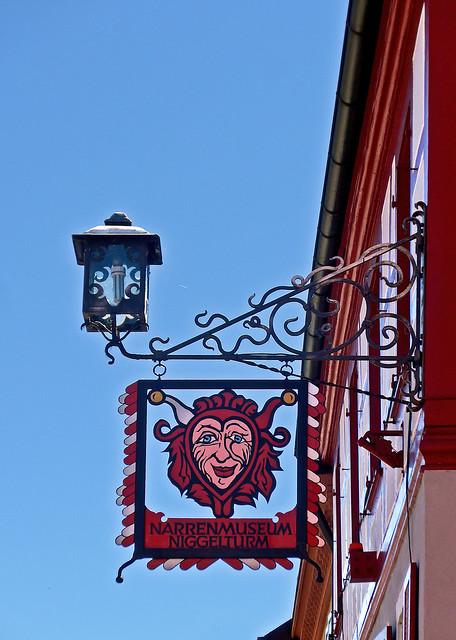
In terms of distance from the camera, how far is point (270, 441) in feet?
24.7

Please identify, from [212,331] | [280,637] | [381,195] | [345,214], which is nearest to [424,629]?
[212,331]

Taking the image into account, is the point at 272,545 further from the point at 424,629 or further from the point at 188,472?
the point at 424,629

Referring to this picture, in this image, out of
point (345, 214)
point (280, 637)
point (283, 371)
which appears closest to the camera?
point (283, 371)

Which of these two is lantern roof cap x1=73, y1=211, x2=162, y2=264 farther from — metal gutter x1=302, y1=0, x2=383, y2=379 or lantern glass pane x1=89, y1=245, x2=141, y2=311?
metal gutter x1=302, y1=0, x2=383, y2=379

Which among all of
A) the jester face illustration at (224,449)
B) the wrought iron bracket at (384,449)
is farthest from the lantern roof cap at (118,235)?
the wrought iron bracket at (384,449)

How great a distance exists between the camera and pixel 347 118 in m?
9.58

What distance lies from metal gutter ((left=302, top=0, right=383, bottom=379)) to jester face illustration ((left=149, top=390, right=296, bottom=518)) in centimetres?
56

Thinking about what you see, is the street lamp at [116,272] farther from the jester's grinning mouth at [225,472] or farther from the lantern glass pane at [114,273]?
the jester's grinning mouth at [225,472]

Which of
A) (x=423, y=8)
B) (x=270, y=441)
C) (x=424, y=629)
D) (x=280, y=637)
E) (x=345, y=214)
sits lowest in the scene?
(x=280, y=637)

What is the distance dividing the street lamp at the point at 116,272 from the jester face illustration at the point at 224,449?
0.57 m

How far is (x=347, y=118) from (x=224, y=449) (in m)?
2.98

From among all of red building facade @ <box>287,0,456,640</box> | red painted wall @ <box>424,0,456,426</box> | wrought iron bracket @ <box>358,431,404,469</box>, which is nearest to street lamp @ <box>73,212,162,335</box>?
red building facade @ <box>287,0,456,640</box>

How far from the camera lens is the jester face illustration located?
7469 mm

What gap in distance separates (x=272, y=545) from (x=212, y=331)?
1.14 m
